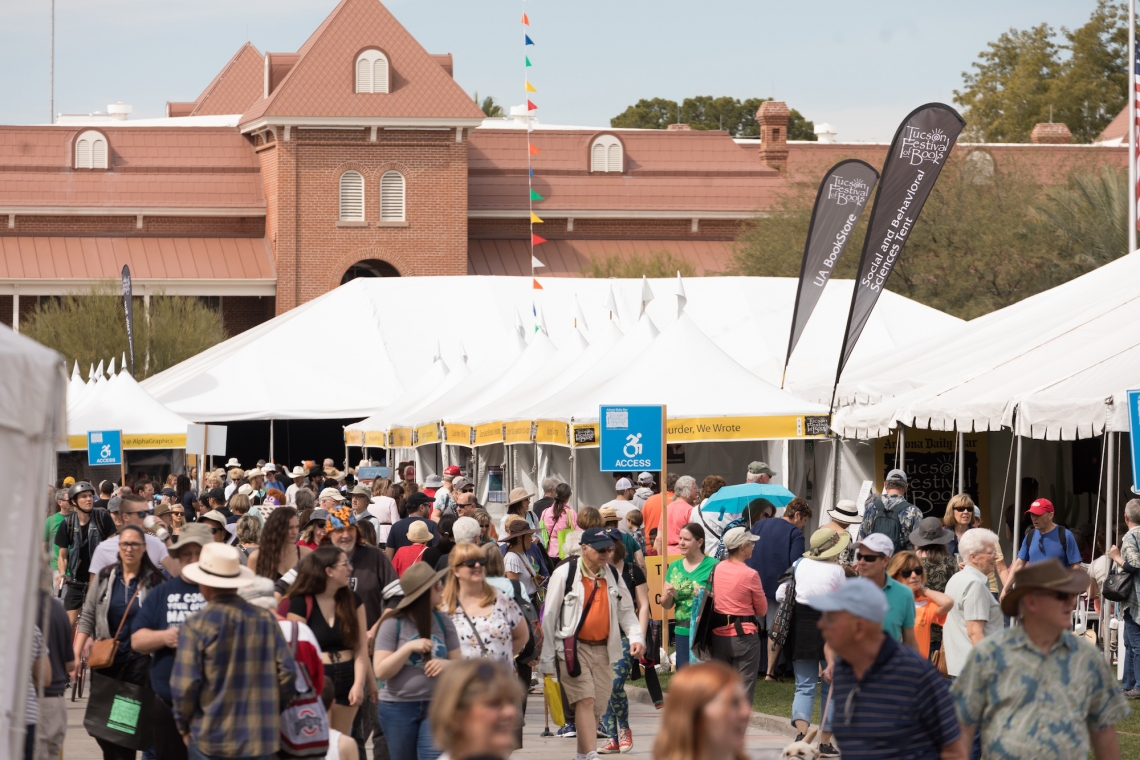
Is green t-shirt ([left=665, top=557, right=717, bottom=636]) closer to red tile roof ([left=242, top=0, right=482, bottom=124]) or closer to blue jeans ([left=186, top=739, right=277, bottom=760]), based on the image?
blue jeans ([left=186, top=739, right=277, bottom=760])

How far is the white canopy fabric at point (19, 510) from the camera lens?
16.3 feet

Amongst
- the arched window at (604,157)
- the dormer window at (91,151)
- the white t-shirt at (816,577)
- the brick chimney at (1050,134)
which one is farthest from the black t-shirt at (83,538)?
the brick chimney at (1050,134)

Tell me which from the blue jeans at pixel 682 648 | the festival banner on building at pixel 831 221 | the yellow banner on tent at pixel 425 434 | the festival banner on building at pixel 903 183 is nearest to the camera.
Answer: the blue jeans at pixel 682 648

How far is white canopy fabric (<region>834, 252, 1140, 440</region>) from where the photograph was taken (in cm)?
1387

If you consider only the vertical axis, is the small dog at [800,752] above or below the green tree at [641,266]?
below

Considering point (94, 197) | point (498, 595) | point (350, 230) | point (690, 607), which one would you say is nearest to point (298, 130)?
point (350, 230)

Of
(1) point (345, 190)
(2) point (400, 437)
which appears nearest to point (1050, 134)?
(1) point (345, 190)

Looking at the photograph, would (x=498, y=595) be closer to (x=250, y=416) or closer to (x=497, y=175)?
(x=250, y=416)

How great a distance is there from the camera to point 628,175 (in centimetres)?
6178

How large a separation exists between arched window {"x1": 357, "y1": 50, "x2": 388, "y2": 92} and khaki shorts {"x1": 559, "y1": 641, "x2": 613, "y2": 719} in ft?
157

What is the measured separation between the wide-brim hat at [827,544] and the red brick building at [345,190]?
44.9 m

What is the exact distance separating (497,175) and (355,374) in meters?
25.1

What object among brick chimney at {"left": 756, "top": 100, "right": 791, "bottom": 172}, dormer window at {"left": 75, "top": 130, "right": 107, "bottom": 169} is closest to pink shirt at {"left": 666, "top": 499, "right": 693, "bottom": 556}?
dormer window at {"left": 75, "top": 130, "right": 107, "bottom": 169}

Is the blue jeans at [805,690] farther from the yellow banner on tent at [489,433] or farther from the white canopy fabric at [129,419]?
the white canopy fabric at [129,419]
